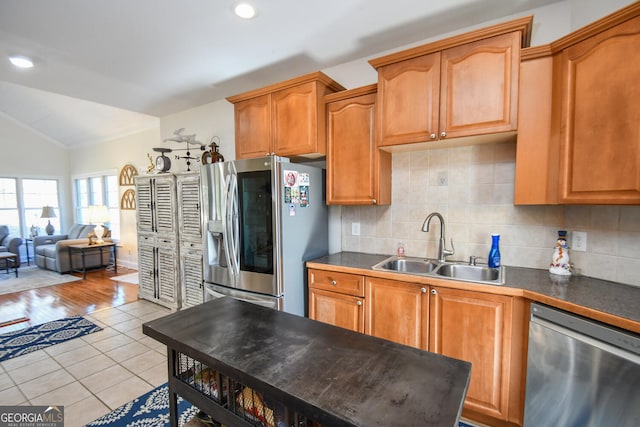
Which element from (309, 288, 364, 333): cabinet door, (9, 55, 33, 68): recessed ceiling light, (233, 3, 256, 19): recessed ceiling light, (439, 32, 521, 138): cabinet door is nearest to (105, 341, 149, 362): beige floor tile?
(309, 288, 364, 333): cabinet door

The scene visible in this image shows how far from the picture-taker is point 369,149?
89.3 inches

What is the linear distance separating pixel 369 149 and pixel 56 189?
29.1ft

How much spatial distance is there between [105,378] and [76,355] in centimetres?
63

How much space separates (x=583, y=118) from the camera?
4.98 feet

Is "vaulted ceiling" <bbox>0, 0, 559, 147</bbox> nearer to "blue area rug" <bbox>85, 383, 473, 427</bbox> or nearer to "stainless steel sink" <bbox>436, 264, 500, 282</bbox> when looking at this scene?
"stainless steel sink" <bbox>436, 264, 500, 282</bbox>

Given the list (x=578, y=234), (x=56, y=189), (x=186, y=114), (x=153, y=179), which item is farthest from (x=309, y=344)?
(x=56, y=189)

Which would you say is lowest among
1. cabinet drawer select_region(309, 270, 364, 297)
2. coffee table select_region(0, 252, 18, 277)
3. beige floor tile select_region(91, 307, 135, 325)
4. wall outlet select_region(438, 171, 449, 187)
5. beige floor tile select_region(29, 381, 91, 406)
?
beige floor tile select_region(91, 307, 135, 325)

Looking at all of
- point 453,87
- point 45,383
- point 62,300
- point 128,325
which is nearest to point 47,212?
point 62,300

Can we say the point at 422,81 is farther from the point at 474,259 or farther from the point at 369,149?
the point at 474,259

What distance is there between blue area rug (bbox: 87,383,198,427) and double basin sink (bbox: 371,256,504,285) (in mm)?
1611

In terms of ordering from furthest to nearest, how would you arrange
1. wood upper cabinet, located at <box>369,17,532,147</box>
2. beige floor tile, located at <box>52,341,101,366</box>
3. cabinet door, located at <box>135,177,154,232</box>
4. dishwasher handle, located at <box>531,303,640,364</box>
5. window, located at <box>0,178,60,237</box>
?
window, located at <box>0,178,60,237</box> < cabinet door, located at <box>135,177,154,232</box> < beige floor tile, located at <box>52,341,101,366</box> < wood upper cabinet, located at <box>369,17,532,147</box> < dishwasher handle, located at <box>531,303,640,364</box>

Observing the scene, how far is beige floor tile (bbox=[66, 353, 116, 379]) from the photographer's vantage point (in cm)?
236

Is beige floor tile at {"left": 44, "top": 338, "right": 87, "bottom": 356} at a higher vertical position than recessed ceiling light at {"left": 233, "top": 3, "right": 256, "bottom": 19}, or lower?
lower

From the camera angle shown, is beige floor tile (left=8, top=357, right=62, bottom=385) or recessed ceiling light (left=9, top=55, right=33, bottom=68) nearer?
beige floor tile (left=8, top=357, right=62, bottom=385)
